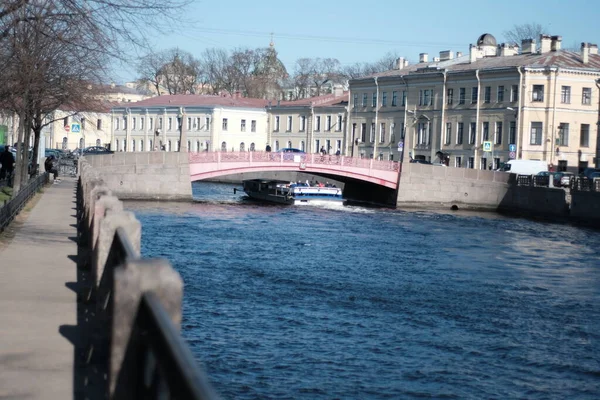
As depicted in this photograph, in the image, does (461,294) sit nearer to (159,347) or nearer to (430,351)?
(430,351)

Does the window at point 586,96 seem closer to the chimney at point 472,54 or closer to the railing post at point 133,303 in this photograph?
the chimney at point 472,54

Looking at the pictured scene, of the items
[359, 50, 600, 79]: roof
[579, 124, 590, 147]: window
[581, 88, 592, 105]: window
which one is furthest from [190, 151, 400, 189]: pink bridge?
[581, 88, 592, 105]: window

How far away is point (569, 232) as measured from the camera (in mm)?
41188

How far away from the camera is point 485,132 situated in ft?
220

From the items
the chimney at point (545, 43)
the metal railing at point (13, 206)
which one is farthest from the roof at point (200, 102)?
the metal railing at point (13, 206)

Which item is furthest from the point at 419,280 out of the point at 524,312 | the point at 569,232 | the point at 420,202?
the point at 420,202

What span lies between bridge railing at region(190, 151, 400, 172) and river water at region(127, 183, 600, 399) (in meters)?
14.6

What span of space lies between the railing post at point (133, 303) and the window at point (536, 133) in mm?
60871

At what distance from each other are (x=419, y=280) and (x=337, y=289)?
3.15 m

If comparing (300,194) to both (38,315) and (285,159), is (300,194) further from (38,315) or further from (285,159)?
(38,315)

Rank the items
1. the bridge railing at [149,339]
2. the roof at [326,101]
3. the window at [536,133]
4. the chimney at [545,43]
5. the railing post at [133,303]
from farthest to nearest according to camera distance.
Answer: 1. the roof at [326,101]
2. the chimney at [545,43]
3. the window at [536,133]
4. the railing post at [133,303]
5. the bridge railing at [149,339]

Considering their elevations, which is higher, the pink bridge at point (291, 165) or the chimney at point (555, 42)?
the chimney at point (555, 42)

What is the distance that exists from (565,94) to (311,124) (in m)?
29.6

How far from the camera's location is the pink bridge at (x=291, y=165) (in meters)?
52.2
